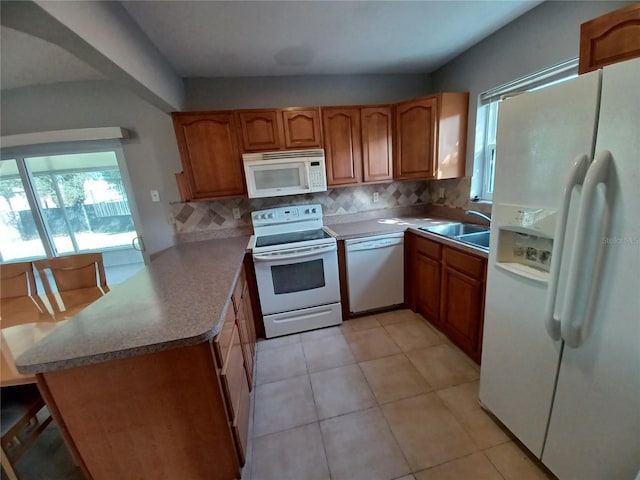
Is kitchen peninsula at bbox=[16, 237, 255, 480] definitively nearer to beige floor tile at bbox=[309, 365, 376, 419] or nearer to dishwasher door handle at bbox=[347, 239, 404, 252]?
beige floor tile at bbox=[309, 365, 376, 419]

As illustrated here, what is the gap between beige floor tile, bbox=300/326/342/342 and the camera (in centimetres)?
233

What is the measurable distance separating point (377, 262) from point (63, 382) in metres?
2.14

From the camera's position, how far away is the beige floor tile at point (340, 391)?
5.27 ft

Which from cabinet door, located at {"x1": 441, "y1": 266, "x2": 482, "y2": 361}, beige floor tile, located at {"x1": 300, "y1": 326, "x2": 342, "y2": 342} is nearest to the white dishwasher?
beige floor tile, located at {"x1": 300, "y1": 326, "x2": 342, "y2": 342}

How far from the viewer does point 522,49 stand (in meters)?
1.87

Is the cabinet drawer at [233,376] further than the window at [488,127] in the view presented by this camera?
No

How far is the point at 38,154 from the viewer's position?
2400 mm

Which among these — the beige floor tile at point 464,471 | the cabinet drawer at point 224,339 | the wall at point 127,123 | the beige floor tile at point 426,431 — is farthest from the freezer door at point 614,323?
the wall at point 127,123

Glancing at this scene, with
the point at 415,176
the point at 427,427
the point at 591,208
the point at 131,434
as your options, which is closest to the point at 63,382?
the point at 131,434

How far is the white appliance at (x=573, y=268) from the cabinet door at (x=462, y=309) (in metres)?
0.55

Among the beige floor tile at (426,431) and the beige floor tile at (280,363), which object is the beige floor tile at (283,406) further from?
the beige floor tile at (426,431)

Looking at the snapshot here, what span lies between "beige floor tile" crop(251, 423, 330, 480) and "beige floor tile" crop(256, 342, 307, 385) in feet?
1.47

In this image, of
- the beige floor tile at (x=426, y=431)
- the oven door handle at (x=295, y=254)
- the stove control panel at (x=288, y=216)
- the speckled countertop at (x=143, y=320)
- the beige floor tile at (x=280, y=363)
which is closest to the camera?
the speckled countertop at (x=143, y=320)

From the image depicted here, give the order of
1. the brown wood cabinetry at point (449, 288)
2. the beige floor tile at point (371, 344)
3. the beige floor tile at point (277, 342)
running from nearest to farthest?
the brown wood cabinetry at point (449, 288) → the beige floor tile at point (371, 344) → the beige floor tile at point (277, 342)
